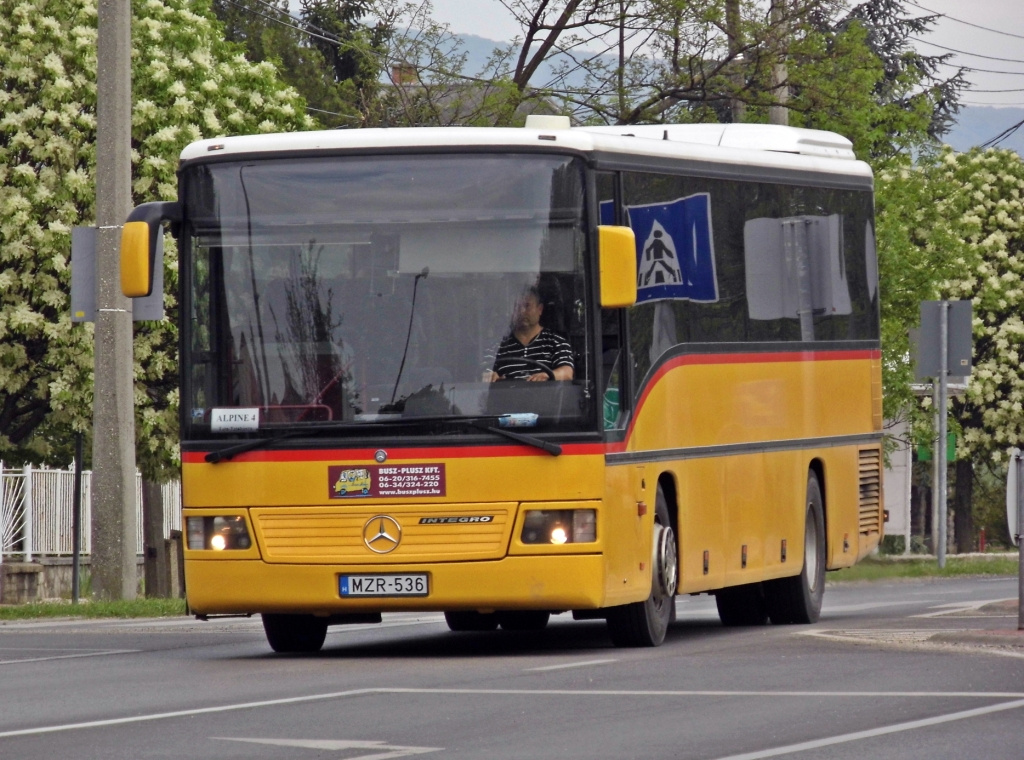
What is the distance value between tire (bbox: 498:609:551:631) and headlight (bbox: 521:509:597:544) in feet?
10.4

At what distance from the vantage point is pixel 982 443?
5891 cm

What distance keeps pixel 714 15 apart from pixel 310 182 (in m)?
16.4

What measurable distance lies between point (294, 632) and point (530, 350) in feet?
8.98

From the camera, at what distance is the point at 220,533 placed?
14.6m

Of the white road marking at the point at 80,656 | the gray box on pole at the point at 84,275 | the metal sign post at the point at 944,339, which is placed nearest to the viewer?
the white road marking at the point at 80,656

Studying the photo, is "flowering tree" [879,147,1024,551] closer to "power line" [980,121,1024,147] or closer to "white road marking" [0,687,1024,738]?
"power line" [980,121,1024,147]

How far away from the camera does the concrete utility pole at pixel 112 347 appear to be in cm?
2380

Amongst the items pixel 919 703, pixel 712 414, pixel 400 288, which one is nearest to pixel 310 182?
pixel 400 288

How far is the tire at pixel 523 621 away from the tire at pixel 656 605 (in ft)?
6.54

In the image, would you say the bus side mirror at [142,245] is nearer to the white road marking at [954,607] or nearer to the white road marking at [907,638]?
the white road marking at [907,638]

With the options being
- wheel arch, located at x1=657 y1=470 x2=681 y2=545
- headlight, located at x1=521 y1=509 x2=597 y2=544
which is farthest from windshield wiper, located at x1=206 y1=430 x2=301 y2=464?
wheel arch, located at x1=657 y1=470 x2=681 y2=545

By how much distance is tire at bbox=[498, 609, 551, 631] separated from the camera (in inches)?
687

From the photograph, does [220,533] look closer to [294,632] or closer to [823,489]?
[294,632]

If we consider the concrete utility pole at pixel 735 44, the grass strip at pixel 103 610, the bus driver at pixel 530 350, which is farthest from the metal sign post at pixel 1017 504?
the concrete utility pole at pixel 735 44
